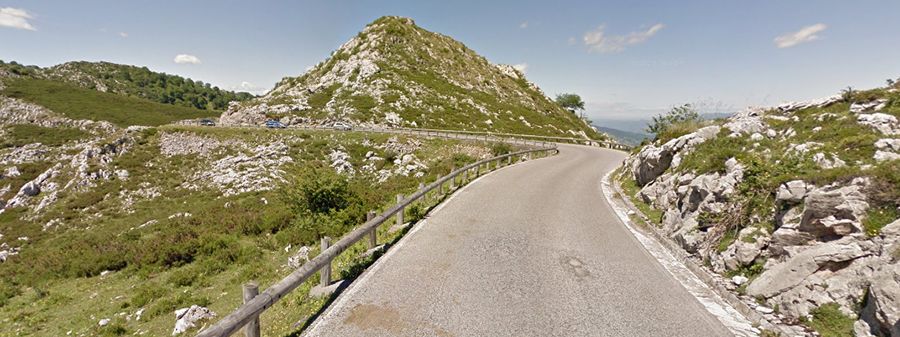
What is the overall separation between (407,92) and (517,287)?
58.0m

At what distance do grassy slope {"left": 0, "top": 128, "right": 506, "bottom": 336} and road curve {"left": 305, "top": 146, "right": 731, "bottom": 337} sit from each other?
108cm

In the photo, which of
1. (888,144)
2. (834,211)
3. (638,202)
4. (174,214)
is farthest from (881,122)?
(174,214)

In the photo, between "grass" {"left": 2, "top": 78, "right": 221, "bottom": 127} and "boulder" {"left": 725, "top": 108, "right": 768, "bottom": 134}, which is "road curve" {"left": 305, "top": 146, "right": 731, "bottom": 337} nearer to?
"boulder" {"left": 725, "top": 108, "right": 768, "bottom": 134}

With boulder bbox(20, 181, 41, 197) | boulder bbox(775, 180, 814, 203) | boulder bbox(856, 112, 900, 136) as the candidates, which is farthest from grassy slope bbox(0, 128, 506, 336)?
boulder bbox(856, 112, 900, 136)

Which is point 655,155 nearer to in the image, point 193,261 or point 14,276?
point 193,261

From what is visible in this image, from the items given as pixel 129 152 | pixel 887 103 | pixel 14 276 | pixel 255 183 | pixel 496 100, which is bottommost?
pixel 14 276

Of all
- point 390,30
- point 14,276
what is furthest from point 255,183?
point 390,30

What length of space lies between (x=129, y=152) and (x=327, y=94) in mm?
30092

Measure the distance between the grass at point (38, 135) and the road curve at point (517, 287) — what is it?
272 feet

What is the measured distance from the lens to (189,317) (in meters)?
8.59

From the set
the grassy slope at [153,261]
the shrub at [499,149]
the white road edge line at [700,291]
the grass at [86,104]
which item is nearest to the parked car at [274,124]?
the grassy slope at [153,261]

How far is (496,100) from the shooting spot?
239 ft

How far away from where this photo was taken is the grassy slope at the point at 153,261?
9656 millimetres

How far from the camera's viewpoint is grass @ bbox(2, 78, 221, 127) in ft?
269
